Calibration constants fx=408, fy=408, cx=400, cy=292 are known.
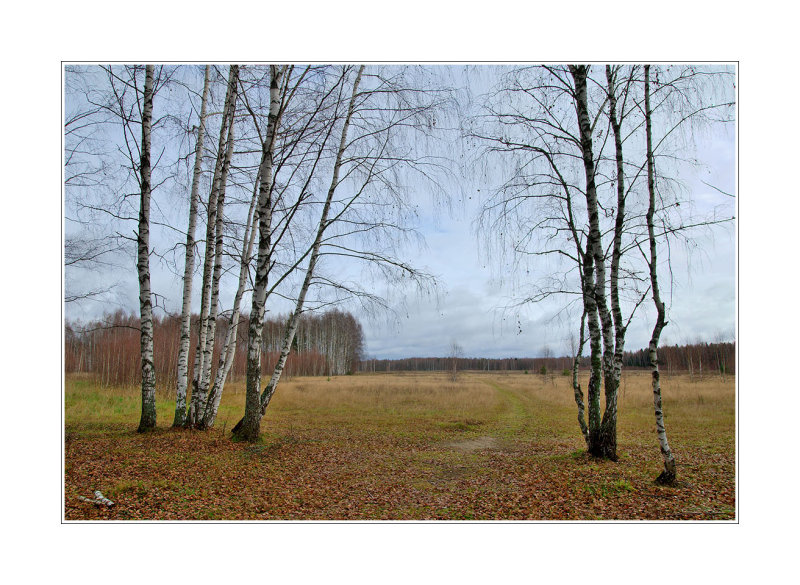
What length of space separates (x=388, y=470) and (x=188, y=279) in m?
5.12

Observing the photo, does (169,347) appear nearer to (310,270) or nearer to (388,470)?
(310,270)

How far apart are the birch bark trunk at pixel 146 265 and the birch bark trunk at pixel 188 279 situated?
56cm

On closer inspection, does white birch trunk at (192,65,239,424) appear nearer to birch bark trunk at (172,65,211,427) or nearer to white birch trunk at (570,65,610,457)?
birch bark trunk at (172,65,211,427)

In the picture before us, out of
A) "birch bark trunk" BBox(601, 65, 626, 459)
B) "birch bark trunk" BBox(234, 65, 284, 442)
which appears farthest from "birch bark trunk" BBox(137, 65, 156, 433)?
"birch bark trunk" BBox(601, 65, 626, 459)

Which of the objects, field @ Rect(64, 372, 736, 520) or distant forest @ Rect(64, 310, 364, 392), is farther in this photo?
distant forest @ Rect(64, 310, 364, 392)

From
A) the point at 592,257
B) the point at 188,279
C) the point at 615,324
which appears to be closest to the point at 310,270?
the point at 188,279

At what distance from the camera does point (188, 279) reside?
778 cm

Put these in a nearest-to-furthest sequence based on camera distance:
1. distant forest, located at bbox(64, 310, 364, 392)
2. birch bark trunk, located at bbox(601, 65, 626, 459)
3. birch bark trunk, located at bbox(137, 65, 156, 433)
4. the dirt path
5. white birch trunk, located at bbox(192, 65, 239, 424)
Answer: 1. birch bark trunk, located at bbox(601, 65, 626, 459)
2. birch bark trunk, located at bbox(137, 65, 156, 433)
3. distant forest, located at bbox(64, 310, 364, 392)
4. white birch trunk, located at bbox(192, 65, 239, 424)
5. the dirt path

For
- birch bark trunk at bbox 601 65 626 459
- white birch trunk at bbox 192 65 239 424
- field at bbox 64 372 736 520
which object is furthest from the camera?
white birch trunk at bbox 192 65 239 424

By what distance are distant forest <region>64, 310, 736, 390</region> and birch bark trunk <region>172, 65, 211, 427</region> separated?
2.82 ft

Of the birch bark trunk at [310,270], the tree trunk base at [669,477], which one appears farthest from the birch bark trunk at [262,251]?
the tree trunk base at [669,477]

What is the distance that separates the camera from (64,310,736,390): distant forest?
22.9 feet
